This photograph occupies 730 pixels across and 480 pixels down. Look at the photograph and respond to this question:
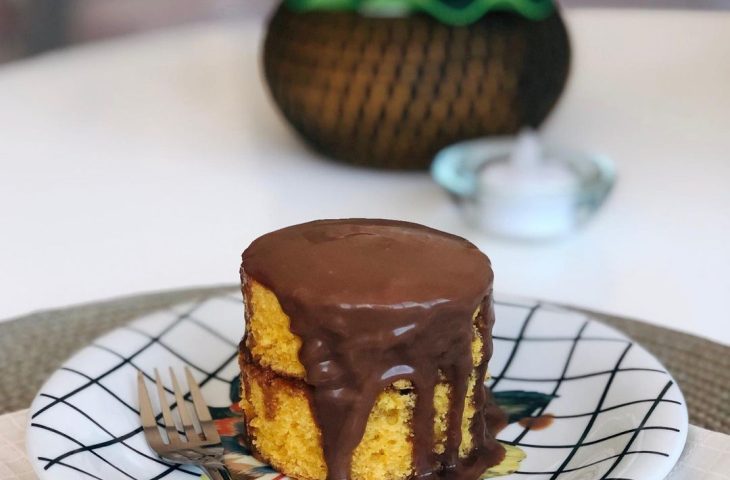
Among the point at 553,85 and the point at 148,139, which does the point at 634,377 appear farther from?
the point at 148,139

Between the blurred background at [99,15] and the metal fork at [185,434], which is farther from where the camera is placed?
the blurred background at [99,15]

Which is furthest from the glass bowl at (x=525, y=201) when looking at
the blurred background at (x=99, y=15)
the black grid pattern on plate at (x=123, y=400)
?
the blurred background at (x=99, y=15)

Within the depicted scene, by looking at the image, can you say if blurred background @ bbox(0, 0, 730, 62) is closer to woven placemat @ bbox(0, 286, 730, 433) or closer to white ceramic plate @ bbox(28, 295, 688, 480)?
woven placemat @ bbox(0, 286, 730, 433)

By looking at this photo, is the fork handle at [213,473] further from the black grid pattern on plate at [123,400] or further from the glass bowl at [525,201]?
the glass bowl at [525,201]

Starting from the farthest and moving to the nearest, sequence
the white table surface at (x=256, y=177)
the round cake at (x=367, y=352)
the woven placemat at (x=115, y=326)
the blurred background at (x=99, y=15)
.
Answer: the blurred background at (x=99, y=15) → the white table surface at (x=256, y=177) → the woven placemat at (x=115, y=326) → the round cake at (x=367, y=352)

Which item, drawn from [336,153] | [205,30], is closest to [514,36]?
[336,153]

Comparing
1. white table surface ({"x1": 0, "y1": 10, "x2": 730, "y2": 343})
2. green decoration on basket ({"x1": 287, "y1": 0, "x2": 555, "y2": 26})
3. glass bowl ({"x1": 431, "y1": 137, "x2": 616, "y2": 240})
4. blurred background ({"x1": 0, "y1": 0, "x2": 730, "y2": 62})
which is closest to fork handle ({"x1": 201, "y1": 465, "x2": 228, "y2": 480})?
white table surface ({"x1": 0, "y1": 10, "x2": 730, "y2": 343})

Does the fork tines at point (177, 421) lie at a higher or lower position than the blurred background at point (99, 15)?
lower
